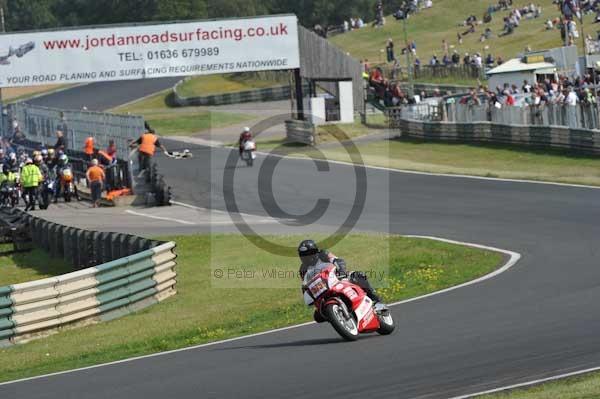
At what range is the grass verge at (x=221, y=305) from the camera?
1471 centimetres

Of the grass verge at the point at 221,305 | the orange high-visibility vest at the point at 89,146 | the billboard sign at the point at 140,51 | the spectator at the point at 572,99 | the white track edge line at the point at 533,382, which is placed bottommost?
the grass verge at the point at 221,305

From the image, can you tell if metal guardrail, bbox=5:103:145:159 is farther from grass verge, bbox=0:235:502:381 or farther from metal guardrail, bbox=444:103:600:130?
grass verge, bbox=0:235:502:381

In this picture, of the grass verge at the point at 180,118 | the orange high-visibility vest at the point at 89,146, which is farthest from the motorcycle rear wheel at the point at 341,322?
the grass verge at the point at 180,118

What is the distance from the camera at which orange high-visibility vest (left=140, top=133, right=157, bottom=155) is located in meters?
33.9

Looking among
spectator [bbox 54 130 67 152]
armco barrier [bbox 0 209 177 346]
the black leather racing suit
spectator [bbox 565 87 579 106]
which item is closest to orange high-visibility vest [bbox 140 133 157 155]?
spectator [bbox 54 130 67 152]

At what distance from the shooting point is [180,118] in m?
61.9

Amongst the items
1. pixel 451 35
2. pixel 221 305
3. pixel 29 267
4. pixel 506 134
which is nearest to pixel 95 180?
pixel 29 267

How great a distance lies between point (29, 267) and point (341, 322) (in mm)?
13195

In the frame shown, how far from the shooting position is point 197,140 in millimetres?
52875

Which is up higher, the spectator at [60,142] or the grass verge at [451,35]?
the grass verge at [451,35]

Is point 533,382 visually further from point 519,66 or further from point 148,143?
point 519,66

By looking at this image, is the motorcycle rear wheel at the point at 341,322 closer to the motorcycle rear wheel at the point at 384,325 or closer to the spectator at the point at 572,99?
the motorcycle rear wheel at the point at 384,325

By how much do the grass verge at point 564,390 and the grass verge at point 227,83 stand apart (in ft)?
200

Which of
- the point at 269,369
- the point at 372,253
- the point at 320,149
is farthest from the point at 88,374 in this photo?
the point at 320,149
